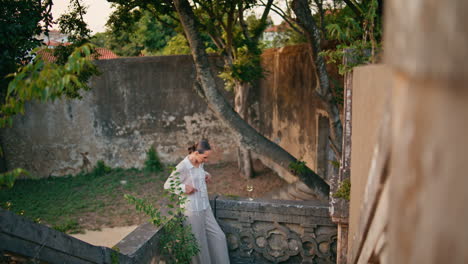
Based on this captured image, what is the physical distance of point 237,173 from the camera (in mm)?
9961

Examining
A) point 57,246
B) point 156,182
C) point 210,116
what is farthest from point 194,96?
point 57,246

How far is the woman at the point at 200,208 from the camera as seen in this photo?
12.6ft

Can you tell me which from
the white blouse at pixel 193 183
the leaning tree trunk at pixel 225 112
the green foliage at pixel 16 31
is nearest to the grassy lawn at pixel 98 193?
the leaning tree trunk at pixel 225 112

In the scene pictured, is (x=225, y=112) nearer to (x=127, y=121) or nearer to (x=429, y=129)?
(x=429, y=129)

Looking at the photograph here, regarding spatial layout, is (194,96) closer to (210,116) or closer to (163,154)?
(210,116)

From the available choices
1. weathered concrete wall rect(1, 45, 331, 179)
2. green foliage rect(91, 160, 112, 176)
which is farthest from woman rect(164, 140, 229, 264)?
green foliage rect(91, 160, 112, 176)

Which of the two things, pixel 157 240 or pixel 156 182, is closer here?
pixel 157 240

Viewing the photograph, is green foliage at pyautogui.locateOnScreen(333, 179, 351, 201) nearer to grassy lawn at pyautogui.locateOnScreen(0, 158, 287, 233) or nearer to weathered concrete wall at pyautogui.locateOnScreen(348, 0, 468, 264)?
weathered concrete wall at pyautogui.locateOnScreen(348, 0, 468, 264)

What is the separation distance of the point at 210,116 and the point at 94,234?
15.7ft

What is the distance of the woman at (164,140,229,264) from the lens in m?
3.86

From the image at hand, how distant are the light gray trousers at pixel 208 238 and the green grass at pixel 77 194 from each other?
382 cm

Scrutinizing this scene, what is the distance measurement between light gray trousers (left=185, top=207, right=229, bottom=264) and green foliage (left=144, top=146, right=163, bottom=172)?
6.61 m

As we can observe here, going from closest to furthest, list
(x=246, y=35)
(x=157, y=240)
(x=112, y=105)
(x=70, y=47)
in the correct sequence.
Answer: (x=157, y=240), (x=70, y=47), (x=246, y=35), (x=112, y=105)

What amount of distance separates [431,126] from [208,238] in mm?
3678
